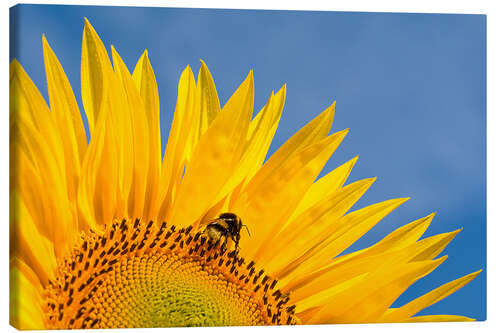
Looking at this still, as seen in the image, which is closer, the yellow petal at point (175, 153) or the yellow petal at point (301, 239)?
the yellow petal at point (175, 153)

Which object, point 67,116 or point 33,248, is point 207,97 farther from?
point 33,248

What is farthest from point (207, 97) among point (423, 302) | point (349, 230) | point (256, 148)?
point (423, 302)

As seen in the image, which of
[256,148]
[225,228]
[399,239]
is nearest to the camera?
[225,228]

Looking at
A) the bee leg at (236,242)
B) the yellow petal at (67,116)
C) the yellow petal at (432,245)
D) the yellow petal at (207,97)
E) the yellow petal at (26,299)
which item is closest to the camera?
the yellow petal at (26,299)

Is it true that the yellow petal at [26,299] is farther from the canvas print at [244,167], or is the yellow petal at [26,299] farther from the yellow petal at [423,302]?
the yellow petal at [423,302]

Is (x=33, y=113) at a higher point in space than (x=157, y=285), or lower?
higher

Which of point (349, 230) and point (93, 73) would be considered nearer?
point (93, 73)

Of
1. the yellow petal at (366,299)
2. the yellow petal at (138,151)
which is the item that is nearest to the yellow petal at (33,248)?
the yellow petal at (138,151)
